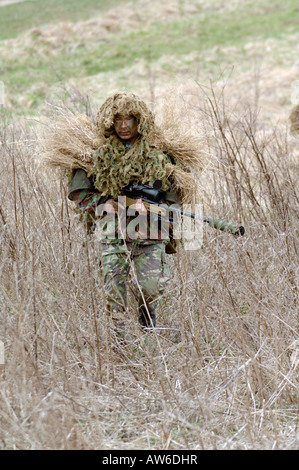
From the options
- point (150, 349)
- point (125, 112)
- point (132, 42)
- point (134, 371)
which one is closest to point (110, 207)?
point (125, 112)

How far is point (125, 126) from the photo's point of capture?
3439 mm

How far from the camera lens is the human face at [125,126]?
3432mm

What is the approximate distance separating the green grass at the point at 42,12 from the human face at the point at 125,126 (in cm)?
1465

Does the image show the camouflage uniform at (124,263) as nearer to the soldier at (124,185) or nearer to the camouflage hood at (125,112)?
the soldier at (124,185)

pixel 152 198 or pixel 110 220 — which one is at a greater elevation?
pixel 152 198

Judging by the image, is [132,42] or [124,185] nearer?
[124,185]

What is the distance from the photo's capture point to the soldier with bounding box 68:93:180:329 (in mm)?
3426

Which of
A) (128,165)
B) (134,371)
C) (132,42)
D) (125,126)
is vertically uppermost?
(132,42)

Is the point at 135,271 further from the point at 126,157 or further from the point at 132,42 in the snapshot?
the point at 132,42

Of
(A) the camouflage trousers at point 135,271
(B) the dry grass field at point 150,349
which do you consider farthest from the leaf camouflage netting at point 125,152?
(A) the camouflage trousers at point 135,271

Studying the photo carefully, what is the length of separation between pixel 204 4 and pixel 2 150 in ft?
76.6

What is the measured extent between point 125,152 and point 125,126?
0.17 meters

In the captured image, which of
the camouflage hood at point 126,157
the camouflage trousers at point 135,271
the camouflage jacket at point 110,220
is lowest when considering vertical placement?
the camouflage trousers at point 135,271

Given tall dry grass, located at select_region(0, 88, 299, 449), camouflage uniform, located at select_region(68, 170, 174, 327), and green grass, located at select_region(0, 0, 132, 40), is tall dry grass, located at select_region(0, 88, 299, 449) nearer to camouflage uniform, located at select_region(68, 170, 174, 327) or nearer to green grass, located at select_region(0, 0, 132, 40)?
camouflage uniform, located at select_region(68, 170, 174, 327)
